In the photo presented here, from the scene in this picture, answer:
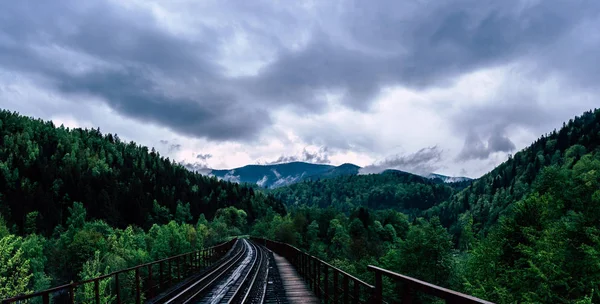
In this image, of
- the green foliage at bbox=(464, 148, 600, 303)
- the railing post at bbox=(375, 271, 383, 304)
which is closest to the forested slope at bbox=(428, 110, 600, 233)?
the green foliage at bbox=(464, 148, 600, 303)

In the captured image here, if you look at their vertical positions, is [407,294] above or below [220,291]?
above

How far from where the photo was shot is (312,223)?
116m

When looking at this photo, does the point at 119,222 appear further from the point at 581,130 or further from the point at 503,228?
the point at 581,130

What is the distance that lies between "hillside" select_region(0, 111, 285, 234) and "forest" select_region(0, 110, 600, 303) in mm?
516

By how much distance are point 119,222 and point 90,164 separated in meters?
62.1

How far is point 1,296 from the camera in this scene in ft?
129

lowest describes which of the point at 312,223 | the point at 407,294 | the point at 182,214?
the point at 312,223

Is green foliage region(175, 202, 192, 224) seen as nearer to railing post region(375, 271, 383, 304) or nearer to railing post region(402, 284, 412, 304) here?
railing post region(375, 271, 383, 304)

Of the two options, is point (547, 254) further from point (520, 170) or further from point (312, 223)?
point (520, 170)

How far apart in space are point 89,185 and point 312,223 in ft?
222

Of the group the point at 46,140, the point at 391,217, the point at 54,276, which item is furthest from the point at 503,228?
the point at 46,140

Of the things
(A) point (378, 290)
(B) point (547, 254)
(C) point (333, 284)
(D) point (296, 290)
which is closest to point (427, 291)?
(A) point (378, 290)

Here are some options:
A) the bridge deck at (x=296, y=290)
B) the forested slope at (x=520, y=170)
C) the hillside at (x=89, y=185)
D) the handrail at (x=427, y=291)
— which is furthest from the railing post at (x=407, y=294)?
the forested slope at (x=520, y=170)

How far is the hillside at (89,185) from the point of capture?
101 metres
